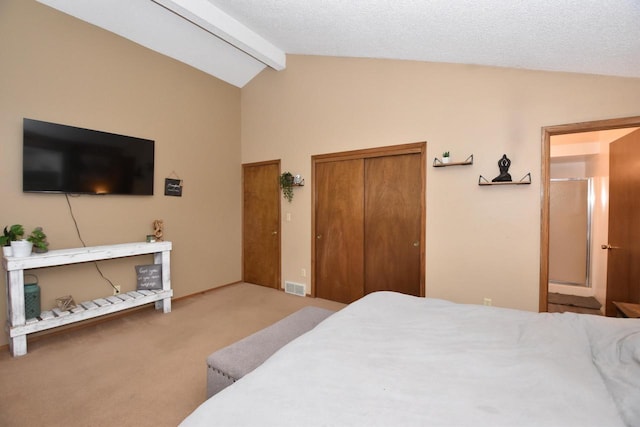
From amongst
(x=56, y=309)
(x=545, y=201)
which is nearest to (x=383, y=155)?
(x=545, y=201)

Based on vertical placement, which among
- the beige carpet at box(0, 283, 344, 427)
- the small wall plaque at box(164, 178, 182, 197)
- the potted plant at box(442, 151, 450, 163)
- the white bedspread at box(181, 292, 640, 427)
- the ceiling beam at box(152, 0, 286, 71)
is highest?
the ceiling beam at box(152, 0, 286, 71)

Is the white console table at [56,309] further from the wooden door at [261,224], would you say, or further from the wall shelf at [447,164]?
the wall shelf at [447,164]

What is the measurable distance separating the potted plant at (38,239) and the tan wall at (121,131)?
143mm

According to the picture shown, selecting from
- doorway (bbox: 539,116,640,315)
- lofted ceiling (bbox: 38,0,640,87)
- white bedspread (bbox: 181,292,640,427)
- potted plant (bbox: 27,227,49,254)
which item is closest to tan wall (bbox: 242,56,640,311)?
doorway (bbox: 539,116,640,315)

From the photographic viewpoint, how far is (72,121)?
9.77ft

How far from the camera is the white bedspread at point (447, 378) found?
2.88 ft

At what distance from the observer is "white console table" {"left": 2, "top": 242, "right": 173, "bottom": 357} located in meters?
2.41

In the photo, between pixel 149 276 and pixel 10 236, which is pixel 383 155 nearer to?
pixel 149 276

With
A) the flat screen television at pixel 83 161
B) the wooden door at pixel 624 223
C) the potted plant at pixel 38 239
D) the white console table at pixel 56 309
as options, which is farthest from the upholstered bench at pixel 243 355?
the wooden door at pixel 624 223

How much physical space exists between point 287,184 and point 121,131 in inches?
83.2

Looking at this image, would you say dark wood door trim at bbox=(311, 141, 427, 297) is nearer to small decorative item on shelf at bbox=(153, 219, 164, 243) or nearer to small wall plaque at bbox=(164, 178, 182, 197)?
small wall plaque at bbox=(164, 178, 182, 197)

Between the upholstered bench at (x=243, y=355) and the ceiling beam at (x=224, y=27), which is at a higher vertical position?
the ceiling beam at (x=224, y=27)

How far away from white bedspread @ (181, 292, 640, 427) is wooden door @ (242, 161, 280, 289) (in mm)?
3027

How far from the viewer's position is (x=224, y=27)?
311 cm
